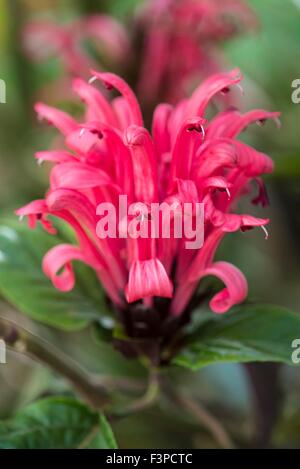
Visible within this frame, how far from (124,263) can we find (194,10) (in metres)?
0.53

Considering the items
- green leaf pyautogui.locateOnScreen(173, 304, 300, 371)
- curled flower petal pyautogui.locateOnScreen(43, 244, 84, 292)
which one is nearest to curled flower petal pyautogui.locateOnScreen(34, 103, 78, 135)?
curled flower petal pyautogui.locateOnScreen(43, 244, 84, 292)

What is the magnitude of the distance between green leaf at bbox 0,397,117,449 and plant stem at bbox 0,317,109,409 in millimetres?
15

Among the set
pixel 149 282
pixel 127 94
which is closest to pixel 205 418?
pixel 149 282

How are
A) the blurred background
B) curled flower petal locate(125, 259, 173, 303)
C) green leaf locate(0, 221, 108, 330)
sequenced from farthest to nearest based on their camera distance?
the blurred background
green leaf locate(0, 221, 108, 330)
curled flower petal locate(125, 259, 173, 303)

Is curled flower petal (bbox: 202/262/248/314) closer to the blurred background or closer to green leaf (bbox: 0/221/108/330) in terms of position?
green leaf (bbox: 0/221/108/330)

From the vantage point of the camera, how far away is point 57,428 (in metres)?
0.62

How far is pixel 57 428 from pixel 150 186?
25 centimetres

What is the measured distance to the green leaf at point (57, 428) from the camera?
587mm

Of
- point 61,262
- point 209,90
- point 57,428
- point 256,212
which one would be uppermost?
point 256,212

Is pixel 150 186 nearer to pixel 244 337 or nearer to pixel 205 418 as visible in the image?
pixel 244 337

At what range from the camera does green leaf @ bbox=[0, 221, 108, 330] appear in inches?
25.5

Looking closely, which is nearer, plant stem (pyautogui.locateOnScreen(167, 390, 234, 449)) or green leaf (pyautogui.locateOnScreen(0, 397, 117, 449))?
green leaf (pyautogui.locateOnScreen(0, 397, 117, 449))
